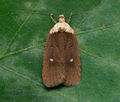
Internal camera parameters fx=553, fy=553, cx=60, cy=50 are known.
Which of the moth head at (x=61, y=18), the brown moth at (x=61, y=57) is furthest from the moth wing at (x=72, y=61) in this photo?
the moth head at (x=61, y=18)

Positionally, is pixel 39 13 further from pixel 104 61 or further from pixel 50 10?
pixel 104 61

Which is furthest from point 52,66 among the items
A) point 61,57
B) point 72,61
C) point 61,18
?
point 61,18

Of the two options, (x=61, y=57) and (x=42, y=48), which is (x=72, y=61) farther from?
(x=42, y=48)

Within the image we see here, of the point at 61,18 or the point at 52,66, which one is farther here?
the point at 61,18

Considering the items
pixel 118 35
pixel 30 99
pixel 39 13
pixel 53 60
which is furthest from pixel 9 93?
pixel 118 35

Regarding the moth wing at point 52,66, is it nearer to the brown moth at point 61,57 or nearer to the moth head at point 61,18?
the brown moth at point 61,57

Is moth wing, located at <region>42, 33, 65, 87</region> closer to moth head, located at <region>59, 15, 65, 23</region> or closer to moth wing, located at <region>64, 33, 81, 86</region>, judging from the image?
moth wing, located at <region>64, 33, 81, 86</region>
